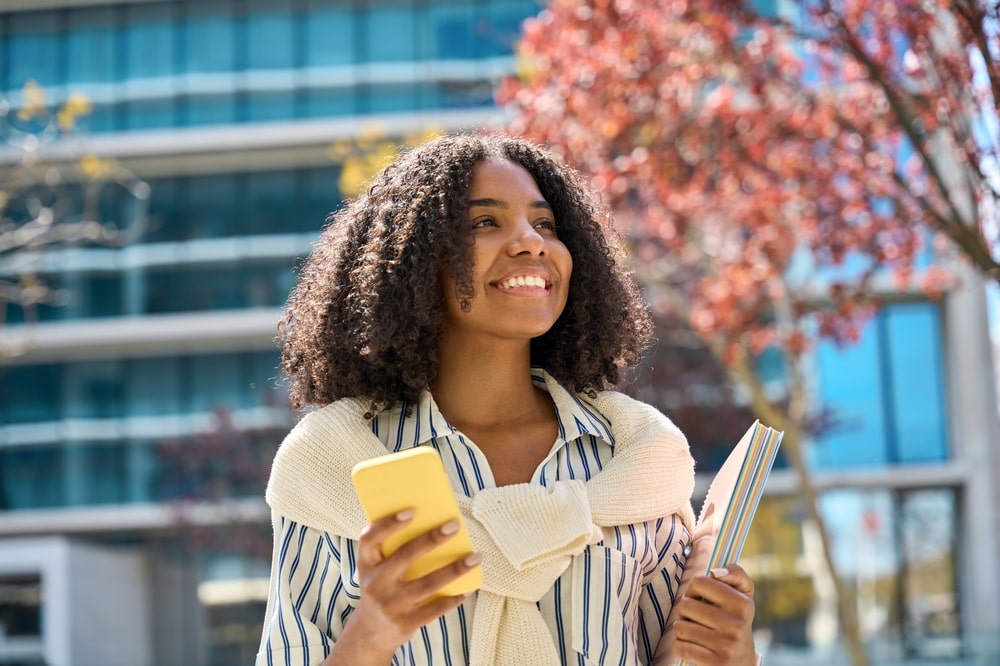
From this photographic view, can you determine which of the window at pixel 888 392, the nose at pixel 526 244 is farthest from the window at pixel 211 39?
the nose at pixel 526 244

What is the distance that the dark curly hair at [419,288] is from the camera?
296 cm

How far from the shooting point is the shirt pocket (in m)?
2.79

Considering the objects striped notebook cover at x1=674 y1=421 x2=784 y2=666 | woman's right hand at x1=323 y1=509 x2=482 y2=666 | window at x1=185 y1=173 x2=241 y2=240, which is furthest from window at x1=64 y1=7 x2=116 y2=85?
woman's right hand at x1=323 y1=509 x2=482 y2=666

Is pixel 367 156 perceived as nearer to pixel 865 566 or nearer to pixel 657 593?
pixel 865 566

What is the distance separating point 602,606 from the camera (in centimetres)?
282

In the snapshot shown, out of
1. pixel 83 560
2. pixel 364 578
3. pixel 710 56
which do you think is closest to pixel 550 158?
pixel 364 578

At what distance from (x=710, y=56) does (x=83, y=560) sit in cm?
2157

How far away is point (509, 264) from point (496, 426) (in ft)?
1.17

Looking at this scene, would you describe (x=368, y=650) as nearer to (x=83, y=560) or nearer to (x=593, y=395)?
(x=593, y=395)

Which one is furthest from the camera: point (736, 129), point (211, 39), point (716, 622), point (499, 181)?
point (211, 39)

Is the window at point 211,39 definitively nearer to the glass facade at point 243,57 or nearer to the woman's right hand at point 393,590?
the glass facade at point 243,57

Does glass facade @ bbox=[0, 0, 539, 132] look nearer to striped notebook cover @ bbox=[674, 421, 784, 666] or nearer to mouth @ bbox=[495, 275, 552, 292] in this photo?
mouth @ bbox=[495, 275, 552, 292]

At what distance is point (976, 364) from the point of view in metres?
27.5

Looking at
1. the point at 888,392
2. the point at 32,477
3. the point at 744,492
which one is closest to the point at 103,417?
the point at 32,477
